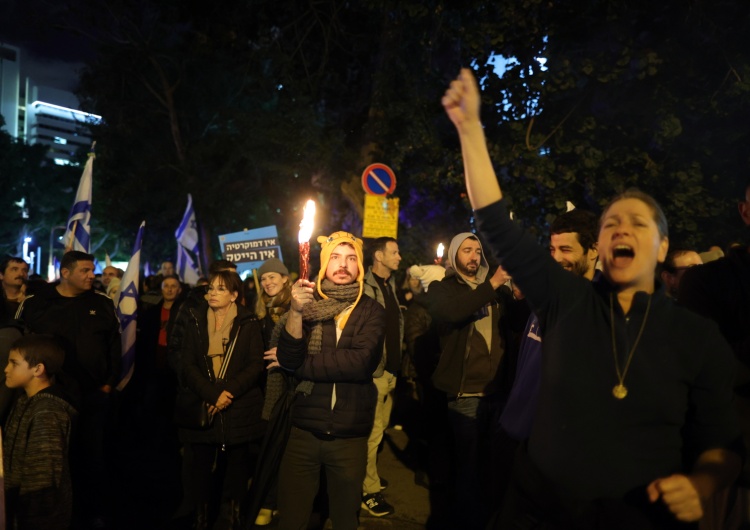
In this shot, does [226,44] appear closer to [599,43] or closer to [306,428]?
[599,43]

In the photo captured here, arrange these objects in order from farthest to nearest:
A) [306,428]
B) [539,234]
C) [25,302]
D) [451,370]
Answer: [539,234] < [25,302] < [451,370] < [306,428]

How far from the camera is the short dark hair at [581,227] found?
336 cm

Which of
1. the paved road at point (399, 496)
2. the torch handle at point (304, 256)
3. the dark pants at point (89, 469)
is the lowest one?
the paved road at point (399, 496)

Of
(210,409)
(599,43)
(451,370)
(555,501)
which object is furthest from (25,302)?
(599,43)

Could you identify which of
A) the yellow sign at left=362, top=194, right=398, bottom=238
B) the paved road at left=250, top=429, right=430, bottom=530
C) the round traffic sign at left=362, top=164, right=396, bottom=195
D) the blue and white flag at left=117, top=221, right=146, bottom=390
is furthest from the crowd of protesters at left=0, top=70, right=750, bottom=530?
the round traffic sign at left=362, top=164, right=396, bottom=195

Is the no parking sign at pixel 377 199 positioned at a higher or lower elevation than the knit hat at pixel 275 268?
higher

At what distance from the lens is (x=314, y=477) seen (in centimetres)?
392

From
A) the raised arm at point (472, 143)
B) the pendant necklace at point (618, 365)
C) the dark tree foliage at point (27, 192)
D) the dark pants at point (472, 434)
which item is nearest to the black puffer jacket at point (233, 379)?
the dark pants at point (472, 434)

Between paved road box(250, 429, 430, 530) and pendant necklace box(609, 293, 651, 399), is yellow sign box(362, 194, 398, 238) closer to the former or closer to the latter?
paved road box(250, 429, 430, 530)

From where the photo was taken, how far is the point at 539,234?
11.9 m

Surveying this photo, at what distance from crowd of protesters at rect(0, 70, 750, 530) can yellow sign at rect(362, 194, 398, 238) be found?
2890 mm

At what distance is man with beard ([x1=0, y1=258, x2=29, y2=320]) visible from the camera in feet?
22.7

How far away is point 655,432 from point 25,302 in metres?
5.52

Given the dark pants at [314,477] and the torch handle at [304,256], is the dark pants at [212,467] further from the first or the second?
the torch handle at [304,256]
